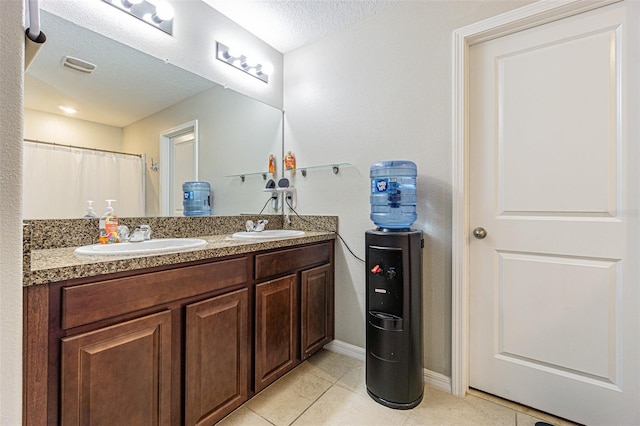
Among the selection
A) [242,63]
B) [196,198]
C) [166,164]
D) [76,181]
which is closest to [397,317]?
[196,198]

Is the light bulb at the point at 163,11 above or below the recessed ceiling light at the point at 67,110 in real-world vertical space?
above

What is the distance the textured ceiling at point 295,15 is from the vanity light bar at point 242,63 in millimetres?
224

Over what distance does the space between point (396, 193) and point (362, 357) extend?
1.20 meters


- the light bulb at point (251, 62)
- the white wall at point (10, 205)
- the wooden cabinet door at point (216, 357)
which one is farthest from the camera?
the light bulb at point (251, 62)

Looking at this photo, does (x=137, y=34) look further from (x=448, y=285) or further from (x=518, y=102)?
(x=448, y=285)

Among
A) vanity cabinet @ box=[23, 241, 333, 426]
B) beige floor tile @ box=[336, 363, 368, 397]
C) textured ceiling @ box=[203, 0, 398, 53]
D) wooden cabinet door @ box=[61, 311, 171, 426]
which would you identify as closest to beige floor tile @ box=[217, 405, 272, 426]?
vanity cabinet @ box=[23, 241, 333, 426]

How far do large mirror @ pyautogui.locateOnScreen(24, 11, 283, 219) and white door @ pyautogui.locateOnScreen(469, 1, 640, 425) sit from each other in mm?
1649

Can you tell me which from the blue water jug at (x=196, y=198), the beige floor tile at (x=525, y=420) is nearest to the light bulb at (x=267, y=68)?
the blue water jug at (x=196, y=198)

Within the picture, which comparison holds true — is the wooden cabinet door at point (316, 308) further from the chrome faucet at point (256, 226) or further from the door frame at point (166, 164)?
the door frame at point (166, 164)

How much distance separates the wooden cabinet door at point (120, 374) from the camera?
0.91 metres

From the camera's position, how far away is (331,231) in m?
2.18

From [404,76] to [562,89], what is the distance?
0.83 meters

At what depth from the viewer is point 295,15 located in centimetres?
202

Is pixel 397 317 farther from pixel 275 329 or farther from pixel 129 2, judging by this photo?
pixel 129 2
